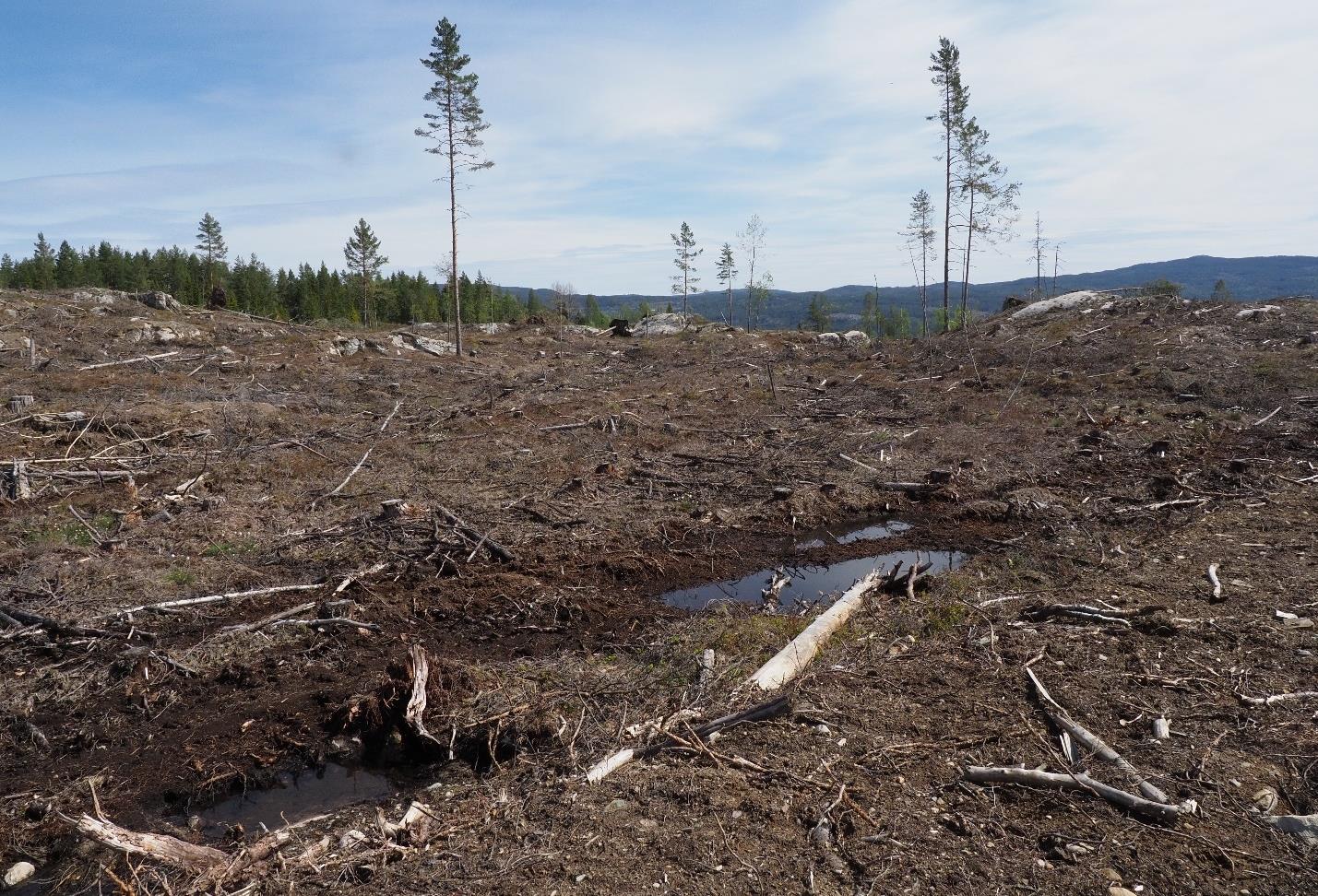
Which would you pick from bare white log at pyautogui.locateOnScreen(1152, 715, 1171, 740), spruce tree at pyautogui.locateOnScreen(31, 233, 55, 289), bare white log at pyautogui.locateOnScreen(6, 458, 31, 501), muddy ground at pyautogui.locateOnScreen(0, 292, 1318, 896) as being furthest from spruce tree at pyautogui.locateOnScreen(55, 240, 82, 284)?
bare white log at pyautogui.locateOnScreen(1152, 715, 1171, 740)

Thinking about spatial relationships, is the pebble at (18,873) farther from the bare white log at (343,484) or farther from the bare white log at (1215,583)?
the bare white log at (1215,583)

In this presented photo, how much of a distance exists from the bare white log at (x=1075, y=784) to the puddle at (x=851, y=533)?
5247mm

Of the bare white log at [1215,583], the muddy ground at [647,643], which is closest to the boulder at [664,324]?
the muddy ground at [647,643]

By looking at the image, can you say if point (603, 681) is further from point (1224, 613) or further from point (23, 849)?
point (1224, 613)

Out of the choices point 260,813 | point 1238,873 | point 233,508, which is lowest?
point 260,813

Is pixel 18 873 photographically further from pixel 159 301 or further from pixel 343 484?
pixel 159 301

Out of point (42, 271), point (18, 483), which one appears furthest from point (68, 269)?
point (18, 483)

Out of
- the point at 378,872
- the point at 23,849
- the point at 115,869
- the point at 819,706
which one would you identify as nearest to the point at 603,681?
the point at 819,706

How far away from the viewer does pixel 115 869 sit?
395 cm

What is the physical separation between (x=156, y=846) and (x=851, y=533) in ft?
26.9

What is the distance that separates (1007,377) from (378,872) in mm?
19950

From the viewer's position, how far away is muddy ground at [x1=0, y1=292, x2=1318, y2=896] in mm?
3836

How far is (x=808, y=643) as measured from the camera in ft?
20.2

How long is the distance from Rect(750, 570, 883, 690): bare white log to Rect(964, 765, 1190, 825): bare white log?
5.24 ft
